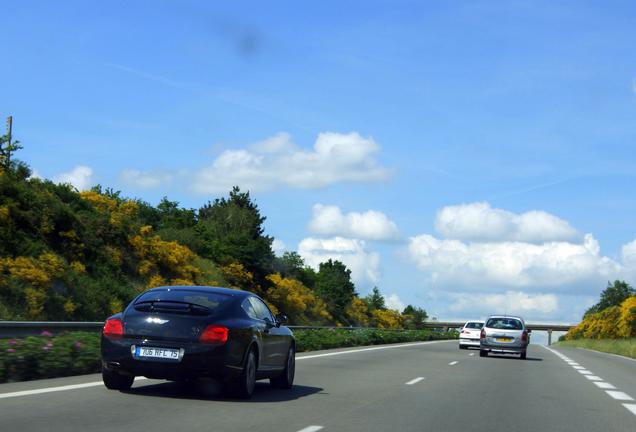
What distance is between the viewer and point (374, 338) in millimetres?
45656

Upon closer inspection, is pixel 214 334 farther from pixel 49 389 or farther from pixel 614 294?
pixel 614 294

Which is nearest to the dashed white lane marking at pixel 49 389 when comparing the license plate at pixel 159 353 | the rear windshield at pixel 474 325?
the license plate at pixel 159 353

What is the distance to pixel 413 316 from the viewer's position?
371 ft

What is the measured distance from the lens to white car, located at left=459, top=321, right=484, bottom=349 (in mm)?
40684

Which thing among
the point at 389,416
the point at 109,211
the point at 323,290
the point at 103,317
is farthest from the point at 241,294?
the point at 323,290

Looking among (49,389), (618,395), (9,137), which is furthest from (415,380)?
(9,137)

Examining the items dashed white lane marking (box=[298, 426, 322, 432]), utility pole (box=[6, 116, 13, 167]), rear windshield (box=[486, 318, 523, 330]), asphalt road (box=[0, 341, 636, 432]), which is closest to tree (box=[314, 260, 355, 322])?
utility pole (box=[6, 116, 13, 167])

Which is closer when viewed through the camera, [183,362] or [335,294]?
[183,362]

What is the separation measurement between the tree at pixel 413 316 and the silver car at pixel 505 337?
7257 cm

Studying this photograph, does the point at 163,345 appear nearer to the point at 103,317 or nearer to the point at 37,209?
the point at 103,317

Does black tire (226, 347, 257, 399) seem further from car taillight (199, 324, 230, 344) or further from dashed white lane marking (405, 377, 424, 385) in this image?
dashed white lane marking (405, 377, 424, 385)

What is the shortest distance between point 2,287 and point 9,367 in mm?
21086

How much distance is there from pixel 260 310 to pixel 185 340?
6.96 ft

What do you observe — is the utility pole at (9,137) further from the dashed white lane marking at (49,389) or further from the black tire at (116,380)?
the black tire at (116,380)
